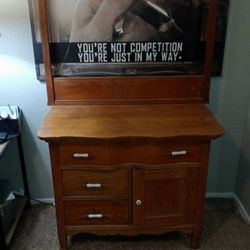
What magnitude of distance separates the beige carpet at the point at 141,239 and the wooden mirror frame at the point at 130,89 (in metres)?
0.81

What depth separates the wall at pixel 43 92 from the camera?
173 centimetres

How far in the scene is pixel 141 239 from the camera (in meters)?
A: 1.84

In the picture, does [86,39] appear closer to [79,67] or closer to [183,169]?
[79,67]

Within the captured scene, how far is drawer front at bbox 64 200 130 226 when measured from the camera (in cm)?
162

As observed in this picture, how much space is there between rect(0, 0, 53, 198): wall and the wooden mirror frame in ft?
0.59

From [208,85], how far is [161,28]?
0.42 m

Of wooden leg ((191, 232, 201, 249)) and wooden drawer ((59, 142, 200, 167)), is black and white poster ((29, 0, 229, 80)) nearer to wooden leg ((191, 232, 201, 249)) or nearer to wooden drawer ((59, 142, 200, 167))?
wooden drawer ((59, 142, 200, 167))

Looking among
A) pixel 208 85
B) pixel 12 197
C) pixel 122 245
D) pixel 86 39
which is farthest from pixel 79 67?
pixel 122 245

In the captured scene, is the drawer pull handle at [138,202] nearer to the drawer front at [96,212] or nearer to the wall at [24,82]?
the drawer front at [96,212]

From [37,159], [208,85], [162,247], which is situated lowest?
[162,247]

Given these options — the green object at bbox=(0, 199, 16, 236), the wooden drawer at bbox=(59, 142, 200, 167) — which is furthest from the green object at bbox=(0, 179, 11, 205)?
the wooden drawer at bbox=(59, 142, 200, 167)

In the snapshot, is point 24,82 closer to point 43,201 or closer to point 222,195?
point 43,201

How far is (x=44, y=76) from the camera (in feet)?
5.85

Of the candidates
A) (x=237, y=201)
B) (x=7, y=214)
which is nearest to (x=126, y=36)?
(x=7, y=214)
